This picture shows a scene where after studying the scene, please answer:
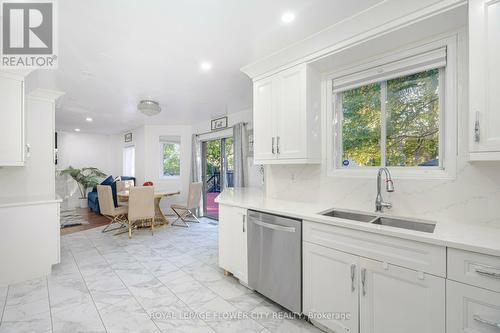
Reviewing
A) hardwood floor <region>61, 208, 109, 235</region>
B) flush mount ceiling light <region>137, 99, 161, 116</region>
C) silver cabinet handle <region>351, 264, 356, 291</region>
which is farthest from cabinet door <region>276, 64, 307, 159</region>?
hardwood floor <region>61, 208, 109, 235</region>

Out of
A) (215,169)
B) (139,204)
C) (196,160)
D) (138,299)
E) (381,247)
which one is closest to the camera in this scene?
(381,247)

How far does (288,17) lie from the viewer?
187 cm

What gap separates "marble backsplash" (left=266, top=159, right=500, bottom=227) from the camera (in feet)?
5.28

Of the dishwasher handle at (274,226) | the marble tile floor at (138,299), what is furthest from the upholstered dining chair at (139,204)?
the dishwasher handle at (274,226)

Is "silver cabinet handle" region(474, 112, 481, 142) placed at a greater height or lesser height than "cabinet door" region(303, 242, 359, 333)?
greater

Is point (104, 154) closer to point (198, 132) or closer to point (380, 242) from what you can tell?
point (198, 132)

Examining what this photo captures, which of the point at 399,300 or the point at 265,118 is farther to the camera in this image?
the point at 265,118

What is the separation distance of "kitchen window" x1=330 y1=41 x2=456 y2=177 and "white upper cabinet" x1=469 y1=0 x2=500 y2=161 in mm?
389

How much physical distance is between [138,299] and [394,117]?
116 inches

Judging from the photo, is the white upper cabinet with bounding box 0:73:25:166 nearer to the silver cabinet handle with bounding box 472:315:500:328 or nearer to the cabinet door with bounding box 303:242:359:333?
the cabinet door with bounding box 303:242:359:333

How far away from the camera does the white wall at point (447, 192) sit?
161 cm

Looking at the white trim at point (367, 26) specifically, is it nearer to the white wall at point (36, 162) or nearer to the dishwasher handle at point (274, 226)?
the dishwasher handle at point (274, 226)

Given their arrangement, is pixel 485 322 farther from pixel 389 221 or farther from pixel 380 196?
pixel 380 196

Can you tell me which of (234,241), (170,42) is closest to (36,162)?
(170,42)
